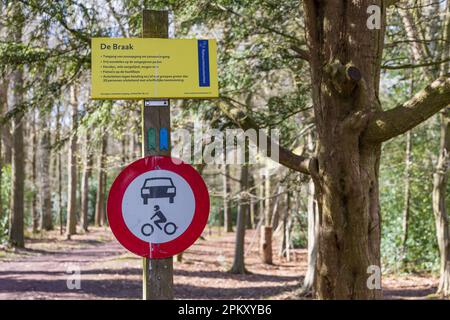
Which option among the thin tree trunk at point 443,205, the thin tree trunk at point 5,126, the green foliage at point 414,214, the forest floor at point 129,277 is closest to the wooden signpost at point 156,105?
the thin tree trunk at point 5,126

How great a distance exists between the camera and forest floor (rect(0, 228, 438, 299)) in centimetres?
1313

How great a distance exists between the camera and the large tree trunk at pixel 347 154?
4.34m

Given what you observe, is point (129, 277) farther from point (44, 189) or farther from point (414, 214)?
point (44, 189)

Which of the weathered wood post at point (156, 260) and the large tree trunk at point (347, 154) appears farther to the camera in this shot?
the large tree trunk at point (347, 154)

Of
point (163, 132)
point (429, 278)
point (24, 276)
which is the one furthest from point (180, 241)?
point (429, 278)

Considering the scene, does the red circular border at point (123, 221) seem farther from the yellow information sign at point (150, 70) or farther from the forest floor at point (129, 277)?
the forest floor at point (129, 277)

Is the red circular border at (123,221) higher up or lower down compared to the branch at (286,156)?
lower down

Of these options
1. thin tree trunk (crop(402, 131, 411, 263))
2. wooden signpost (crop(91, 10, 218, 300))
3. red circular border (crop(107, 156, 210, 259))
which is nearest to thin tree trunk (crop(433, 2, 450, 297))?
thin tree trunk (crop(402, 131, 411, 263))

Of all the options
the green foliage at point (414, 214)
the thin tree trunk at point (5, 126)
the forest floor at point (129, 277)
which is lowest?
the forest floor at point (129, 277)

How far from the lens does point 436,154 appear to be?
17031 millimetres

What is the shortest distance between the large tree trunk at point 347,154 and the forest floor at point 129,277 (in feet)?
27.3

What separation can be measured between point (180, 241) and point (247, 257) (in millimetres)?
21872

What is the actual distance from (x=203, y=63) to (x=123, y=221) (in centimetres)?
109
